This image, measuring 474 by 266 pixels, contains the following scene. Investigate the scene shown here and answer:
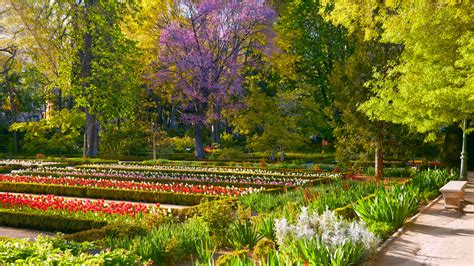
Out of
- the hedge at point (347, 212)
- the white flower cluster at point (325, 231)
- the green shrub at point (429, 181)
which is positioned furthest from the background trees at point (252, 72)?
the white flower cluster at point (325, 231)

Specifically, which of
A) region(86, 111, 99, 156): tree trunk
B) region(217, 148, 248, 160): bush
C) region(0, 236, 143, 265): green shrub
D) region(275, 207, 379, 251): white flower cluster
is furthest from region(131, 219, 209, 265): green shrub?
region(86, 111, 99, 156): tree trunk

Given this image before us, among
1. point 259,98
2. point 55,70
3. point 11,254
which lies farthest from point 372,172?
point 55,70

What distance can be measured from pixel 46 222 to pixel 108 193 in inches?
181

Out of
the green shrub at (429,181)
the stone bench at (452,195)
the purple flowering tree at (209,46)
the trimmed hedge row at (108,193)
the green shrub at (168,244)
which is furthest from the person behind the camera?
the purple flowering tree at (209,46)

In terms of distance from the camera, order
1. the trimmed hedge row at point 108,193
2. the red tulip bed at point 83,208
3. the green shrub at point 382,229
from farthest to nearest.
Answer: the trimmed hedge row at point 108,193, the red tulip bed at point 83,208, the green shrub at point 382,229

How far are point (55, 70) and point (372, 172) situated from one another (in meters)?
19.3

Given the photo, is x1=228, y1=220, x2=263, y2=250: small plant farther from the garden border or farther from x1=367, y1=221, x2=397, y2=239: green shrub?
x1=367, y1=221, x2=397, y2=239: green shrub

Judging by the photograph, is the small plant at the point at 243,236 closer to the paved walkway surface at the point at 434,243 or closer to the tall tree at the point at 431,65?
the paved walkway surface at the point at 434,243

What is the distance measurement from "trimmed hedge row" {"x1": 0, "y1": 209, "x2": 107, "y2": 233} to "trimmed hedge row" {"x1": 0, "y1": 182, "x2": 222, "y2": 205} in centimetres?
348

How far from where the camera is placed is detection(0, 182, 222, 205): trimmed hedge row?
1372 centimetres

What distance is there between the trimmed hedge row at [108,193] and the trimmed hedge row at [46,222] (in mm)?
3476

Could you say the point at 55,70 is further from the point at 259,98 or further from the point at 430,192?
Answer: the point at 430,192

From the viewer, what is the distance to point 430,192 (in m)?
14.0

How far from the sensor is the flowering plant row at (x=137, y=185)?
14.6 metres
